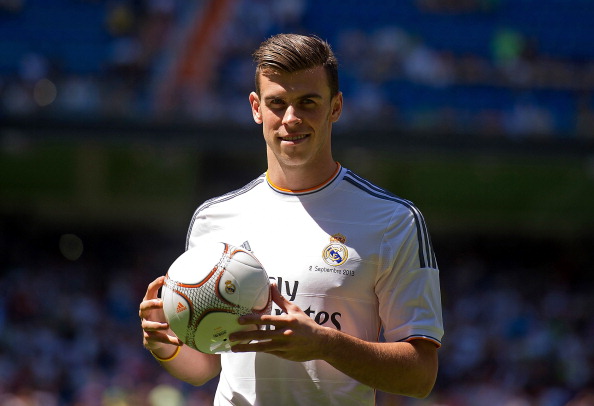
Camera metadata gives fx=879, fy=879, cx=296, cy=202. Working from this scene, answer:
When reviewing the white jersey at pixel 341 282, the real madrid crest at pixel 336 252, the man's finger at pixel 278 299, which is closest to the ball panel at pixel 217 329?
the man's finger at pixel 278 299

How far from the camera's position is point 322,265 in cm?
291

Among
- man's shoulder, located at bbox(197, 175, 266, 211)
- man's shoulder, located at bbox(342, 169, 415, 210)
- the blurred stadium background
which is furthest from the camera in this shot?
the blurred stadium background

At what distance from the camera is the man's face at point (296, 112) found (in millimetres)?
2895

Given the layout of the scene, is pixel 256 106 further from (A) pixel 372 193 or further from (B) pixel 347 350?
(B) pixel 347 350

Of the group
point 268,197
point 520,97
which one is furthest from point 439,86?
point 268,197

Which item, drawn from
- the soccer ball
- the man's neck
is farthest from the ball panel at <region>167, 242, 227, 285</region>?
the man's neck

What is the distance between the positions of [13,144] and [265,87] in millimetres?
12152

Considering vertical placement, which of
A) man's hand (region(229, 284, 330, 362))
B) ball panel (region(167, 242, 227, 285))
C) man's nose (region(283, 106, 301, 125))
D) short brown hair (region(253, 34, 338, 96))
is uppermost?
short brown hair (region(253, 34, 338, 96))

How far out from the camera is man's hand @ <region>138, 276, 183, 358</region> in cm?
277

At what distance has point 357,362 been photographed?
8.75 ft

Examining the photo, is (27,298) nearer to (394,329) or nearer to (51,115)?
(51,115)

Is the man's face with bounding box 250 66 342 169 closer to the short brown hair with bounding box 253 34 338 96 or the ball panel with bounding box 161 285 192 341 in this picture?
the short brown hair with bounding box 253 34 338 96

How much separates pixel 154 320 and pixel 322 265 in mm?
592

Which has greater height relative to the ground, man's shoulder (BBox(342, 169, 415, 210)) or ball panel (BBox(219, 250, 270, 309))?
man's shoulder (BBox(342, 169, 415, 210))
